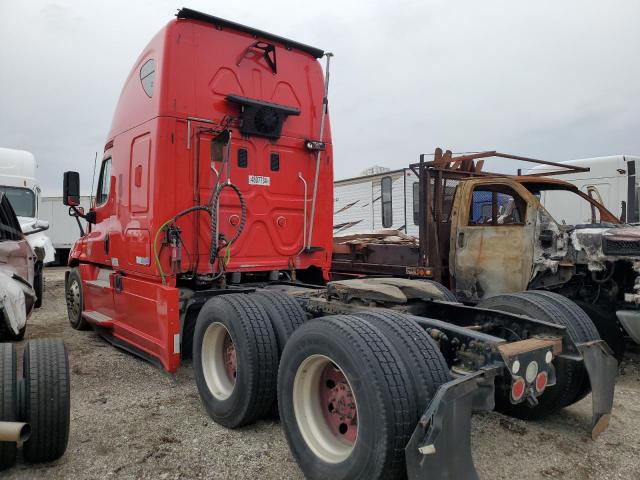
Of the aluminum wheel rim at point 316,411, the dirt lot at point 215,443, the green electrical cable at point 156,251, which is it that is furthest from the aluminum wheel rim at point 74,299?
the aluminum wheel rim at point 316,411

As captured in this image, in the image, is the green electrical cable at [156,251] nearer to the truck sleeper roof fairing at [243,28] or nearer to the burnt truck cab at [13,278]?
the burnt truck cab at [13,278]

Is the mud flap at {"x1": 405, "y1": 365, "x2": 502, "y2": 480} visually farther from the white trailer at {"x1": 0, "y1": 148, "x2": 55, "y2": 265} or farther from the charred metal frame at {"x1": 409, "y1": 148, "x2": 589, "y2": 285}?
the white trailer at {"x1": 0, "y1": 148, "x2": 55, "y2": 265}

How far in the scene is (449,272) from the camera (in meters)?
6.62

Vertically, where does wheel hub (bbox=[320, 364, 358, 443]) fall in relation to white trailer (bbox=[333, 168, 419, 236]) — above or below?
below

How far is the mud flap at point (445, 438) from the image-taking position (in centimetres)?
221

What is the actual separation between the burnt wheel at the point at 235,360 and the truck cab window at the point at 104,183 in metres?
2.86

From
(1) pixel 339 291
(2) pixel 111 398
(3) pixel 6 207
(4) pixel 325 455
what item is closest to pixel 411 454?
(4) pixel 325 455

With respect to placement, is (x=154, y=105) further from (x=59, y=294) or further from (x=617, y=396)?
(x=59, y=294)

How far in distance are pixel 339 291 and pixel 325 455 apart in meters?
1.28

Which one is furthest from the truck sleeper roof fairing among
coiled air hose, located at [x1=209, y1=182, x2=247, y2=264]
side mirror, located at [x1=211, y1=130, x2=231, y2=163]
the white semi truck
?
the white semi truck

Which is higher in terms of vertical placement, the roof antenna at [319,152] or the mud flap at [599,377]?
the roof antenna at [319,152]

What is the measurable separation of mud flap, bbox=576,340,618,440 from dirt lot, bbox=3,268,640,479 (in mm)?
352

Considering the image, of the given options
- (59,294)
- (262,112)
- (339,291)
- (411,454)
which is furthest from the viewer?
(59,294)

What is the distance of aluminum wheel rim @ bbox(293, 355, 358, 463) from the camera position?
2879mm
